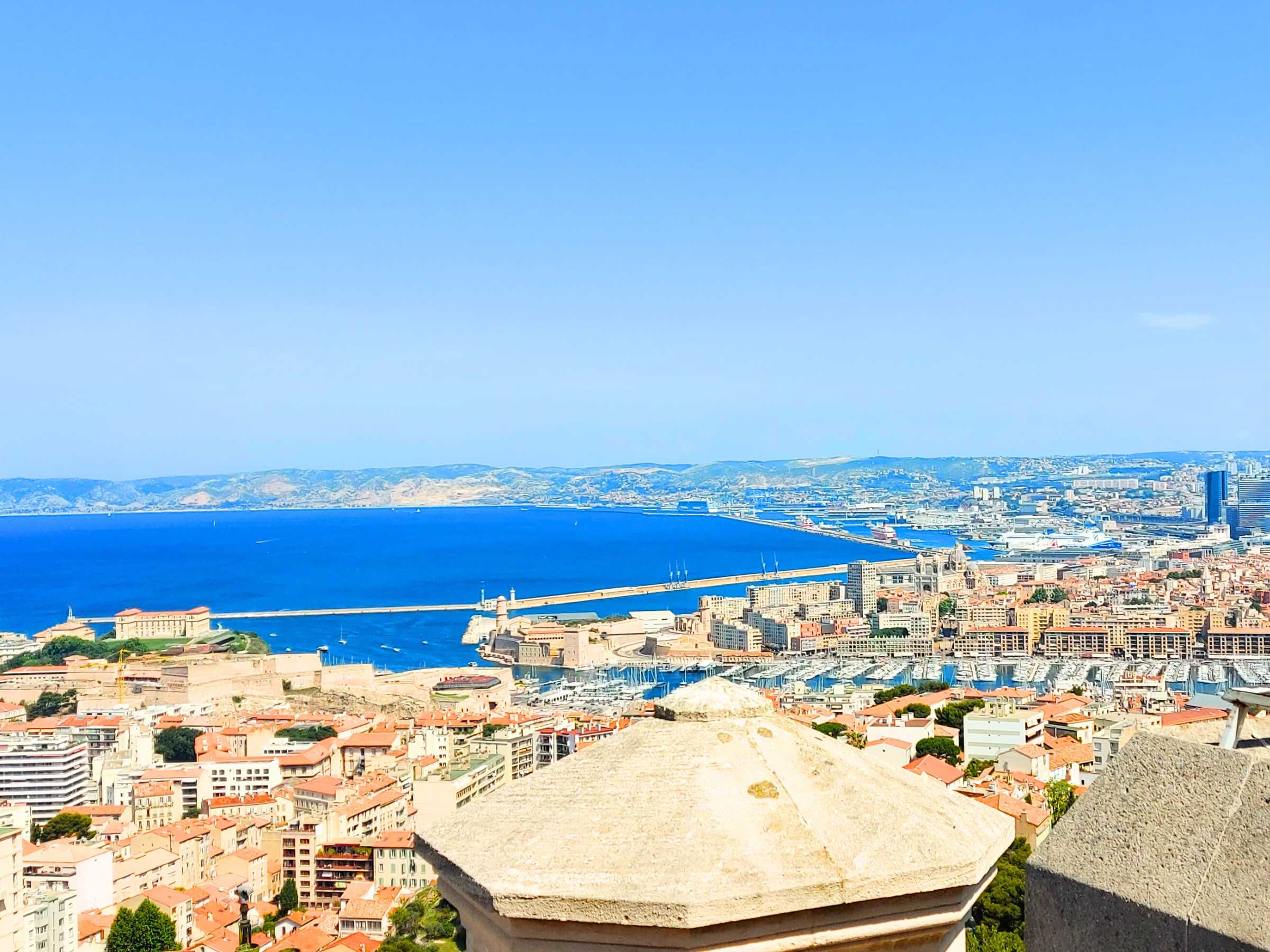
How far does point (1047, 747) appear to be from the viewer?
17.7 m

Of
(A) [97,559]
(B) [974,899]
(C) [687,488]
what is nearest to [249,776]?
(B) [974,899]

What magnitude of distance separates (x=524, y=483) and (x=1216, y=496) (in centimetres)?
9322

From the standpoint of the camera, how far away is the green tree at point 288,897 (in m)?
15.8

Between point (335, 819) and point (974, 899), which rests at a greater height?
point (974, 899)

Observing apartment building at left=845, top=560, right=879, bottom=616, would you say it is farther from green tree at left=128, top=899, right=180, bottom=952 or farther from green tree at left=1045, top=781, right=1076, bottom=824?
green tree at left=128, top=899, right=180, bottom=952

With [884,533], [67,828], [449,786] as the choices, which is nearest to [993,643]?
[449,786]

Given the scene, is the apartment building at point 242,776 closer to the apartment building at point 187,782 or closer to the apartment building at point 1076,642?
the apartment building at point 187,782

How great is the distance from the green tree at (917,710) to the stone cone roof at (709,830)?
1966cm

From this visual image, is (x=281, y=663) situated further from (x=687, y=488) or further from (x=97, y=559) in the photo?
(x=687, y=488)

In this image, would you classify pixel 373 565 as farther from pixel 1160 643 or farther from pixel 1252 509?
pixel 1252 509

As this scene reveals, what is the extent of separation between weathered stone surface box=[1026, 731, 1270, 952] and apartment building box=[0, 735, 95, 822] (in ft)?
75.2

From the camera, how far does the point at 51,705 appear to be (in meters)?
30.1

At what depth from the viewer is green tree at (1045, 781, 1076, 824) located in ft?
37.0

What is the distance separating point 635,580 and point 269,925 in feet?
160
